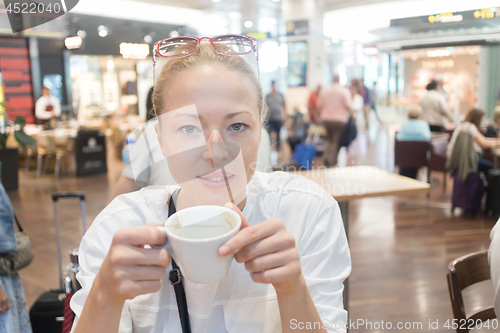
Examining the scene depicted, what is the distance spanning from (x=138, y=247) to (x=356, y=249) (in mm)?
3226

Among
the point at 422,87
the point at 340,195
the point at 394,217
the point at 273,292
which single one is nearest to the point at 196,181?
the point at 273,292

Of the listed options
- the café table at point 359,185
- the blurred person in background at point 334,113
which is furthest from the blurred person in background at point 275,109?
the café table at point 359,185

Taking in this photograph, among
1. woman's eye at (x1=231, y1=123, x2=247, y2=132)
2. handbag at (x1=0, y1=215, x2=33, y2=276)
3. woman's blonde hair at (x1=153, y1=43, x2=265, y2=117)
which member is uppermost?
Answer: woman's blonde hair at (x1=153, y1=43, x2=265, y2=117)

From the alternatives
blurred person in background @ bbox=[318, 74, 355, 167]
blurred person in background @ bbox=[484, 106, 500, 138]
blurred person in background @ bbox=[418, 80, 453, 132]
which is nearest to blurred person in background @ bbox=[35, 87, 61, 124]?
blurred person in background @ bbox=[318, 74, 355, 167]

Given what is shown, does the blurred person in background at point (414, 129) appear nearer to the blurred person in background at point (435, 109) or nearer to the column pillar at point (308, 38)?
the blurred person in background at point (435, 109)

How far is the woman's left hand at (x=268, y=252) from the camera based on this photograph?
557 mm

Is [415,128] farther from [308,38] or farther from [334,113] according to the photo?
[308,38]

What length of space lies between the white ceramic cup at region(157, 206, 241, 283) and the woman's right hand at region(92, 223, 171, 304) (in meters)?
0.02

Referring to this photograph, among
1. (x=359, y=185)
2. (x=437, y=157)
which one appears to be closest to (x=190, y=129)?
(x=359, y=185)

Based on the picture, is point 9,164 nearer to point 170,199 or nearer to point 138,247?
point 170,199

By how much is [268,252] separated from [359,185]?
1820 mm

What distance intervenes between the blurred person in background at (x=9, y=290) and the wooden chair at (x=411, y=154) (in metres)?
4.80

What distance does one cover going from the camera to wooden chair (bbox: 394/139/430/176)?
5199mm

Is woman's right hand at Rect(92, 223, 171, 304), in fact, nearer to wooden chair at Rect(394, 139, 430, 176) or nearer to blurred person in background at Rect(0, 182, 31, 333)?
blurred person in background at Rect(0, 182, 31, 333)
